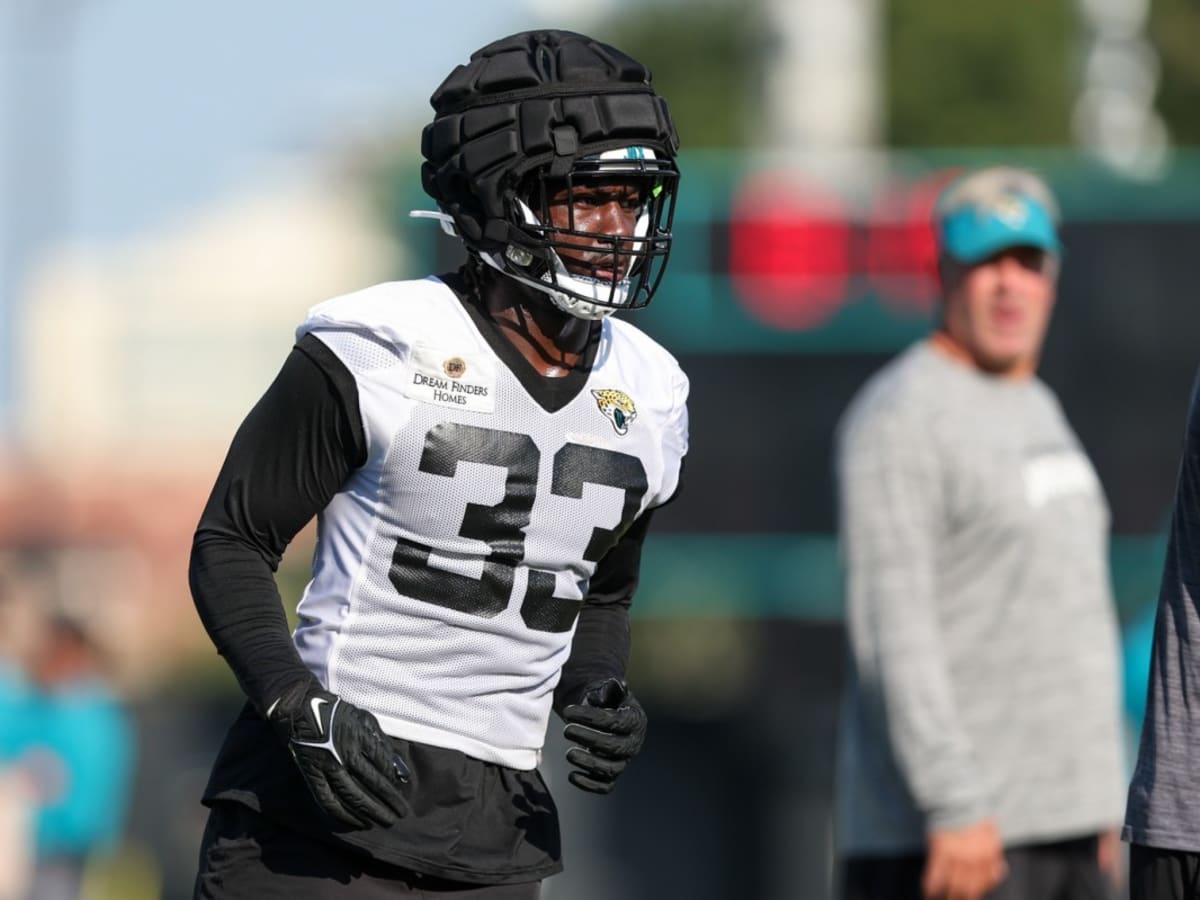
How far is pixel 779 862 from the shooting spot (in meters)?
11.5

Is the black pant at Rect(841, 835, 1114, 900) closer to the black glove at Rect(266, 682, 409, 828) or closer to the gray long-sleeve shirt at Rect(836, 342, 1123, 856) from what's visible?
the gray long-sleeve shirt at Rect(836, 342, 1123, 856)

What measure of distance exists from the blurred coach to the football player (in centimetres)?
120

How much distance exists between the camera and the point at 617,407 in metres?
3.60

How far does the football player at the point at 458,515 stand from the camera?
10.9 feet

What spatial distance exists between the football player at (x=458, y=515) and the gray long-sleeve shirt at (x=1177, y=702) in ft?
2.48

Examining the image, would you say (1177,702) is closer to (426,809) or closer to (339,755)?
(426,809)

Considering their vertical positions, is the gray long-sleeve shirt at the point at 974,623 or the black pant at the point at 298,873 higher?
the gray long-sleeve shirt at the point at 974,623

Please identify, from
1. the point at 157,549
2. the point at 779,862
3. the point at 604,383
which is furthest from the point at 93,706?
the point at 157,549

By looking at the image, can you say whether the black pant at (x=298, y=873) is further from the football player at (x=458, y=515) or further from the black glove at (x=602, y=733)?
the black glove at (x=602, y=733)

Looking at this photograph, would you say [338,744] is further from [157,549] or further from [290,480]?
[157,549]

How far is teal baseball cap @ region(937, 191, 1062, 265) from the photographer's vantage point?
5039mm

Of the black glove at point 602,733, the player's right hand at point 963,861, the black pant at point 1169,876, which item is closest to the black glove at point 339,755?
the black glove at point 602,733

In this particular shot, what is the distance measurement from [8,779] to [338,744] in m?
6.38

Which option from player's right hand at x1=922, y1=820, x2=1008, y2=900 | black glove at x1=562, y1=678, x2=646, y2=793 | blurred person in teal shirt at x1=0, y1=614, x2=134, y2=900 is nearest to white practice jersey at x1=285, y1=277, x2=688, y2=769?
black glove at x1=562, y1=678, x2=646, y2=793
